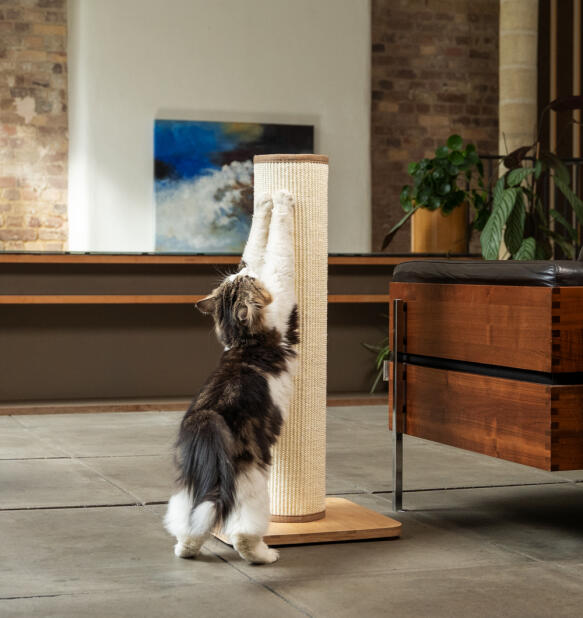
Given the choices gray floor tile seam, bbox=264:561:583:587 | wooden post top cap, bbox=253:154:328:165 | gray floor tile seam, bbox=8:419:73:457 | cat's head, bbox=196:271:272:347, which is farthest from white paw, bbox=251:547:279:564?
gray floor tile seam, bbox=8:419:73:457

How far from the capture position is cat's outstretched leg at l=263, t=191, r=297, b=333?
104 inches

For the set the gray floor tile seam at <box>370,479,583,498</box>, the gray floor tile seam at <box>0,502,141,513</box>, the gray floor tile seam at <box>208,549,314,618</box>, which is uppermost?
the gray floor tile seam at <box>208,549,314,618</box>

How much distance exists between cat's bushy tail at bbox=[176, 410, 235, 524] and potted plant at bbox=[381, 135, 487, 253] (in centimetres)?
376

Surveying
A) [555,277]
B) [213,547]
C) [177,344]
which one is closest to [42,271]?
[177,344]

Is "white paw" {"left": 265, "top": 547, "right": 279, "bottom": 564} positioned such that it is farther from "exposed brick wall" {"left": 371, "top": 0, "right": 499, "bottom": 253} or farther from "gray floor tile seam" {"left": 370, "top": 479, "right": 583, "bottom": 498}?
"exposed brick wall" {"left": 371, "top": 0, "right": 499, "bottom": 253}

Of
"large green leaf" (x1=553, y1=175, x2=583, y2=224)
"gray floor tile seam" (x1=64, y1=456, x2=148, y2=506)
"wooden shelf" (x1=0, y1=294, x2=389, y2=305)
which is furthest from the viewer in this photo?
"large green leaf" (x1=553, y1=175, x2=583, y2=224)

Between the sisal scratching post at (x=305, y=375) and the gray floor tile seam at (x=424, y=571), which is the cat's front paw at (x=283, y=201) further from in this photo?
the gray floor tile seam at (x=424, y=571)

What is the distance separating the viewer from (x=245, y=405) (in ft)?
8.17

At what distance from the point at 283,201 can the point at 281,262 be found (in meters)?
0.17

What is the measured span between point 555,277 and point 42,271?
3.49 metres

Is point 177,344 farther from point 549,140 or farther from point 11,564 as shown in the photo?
point 549,140

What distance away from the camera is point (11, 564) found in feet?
8.18

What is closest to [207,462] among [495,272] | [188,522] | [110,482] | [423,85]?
[188,522]

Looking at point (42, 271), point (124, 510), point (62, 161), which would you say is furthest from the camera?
point (62, 161)
